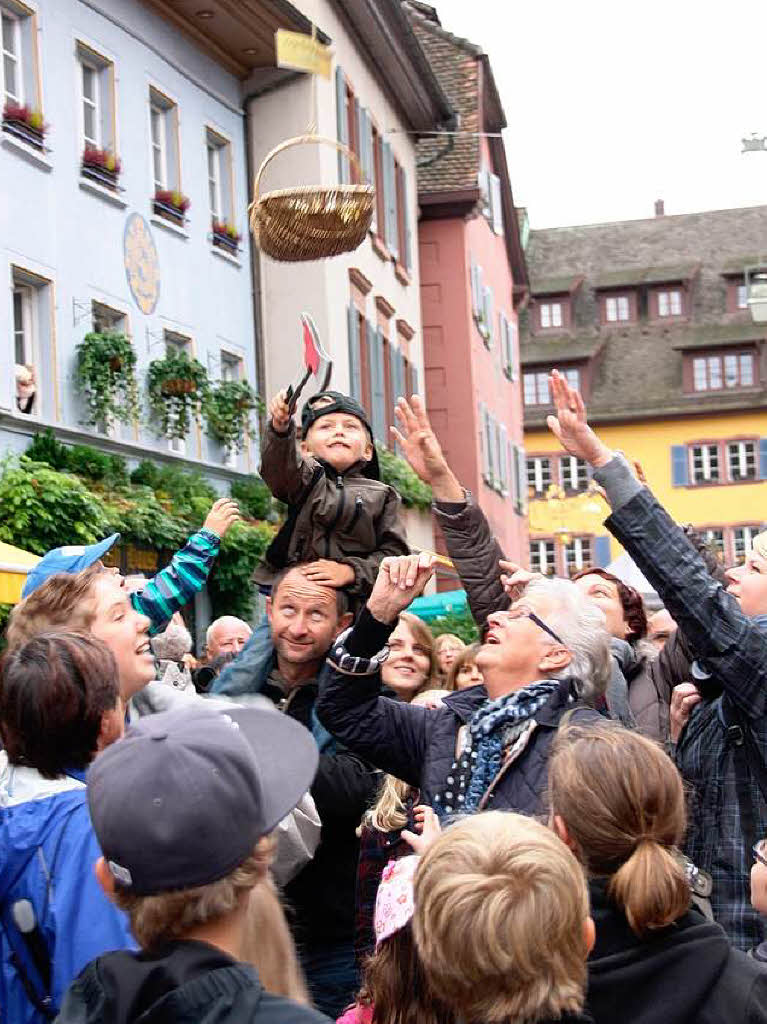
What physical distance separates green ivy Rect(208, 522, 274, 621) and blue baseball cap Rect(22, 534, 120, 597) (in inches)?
545

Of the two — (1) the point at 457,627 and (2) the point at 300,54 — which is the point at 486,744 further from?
(1) the point at 457,627

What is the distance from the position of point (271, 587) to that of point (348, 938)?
4.99ft

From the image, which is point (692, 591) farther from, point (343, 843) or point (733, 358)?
point (733, 358)

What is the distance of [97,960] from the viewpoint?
105 inches

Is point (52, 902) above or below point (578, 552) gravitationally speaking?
above

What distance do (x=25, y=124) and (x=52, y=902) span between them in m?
13.9

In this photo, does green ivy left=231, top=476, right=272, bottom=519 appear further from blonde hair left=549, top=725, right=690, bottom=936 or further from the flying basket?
blonde hair left=549, top=725, right=690, bottom=936

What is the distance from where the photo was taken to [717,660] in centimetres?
437

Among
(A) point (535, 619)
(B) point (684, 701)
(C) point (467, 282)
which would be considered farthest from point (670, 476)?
(A) point (535, 619)

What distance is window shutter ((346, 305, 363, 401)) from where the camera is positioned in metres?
23.2

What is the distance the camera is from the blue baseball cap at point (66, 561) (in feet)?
15.5

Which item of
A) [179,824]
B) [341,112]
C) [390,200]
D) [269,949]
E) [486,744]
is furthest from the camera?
[390,200]

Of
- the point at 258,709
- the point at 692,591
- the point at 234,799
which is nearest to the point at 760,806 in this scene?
the point at 692,591

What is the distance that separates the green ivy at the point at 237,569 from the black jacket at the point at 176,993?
1612 cm
